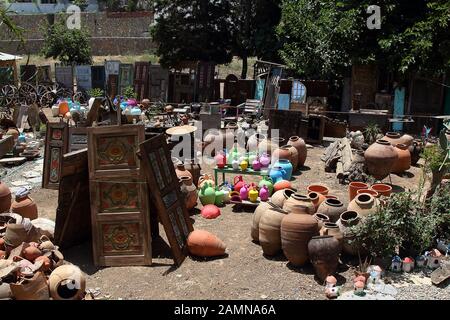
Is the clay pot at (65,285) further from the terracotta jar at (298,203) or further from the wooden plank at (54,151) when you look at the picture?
the wooden plank at (54,151)

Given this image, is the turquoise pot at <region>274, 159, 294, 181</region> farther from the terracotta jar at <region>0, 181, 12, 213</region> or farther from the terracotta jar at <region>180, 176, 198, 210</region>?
the terracotta jar at <region>0, 181, 12, 213</region>

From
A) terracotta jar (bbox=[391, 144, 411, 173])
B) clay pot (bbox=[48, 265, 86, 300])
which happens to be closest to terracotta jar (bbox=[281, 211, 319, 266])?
clay pot (bbox=[48, 265, 86, 300])

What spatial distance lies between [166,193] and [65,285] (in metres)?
1.67

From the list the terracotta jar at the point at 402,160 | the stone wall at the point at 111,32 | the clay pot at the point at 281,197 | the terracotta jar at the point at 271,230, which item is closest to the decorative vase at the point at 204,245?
the terracotta jar at the point at 271,230

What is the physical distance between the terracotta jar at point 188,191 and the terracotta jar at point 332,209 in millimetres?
2123

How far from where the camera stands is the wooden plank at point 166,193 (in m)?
5.76

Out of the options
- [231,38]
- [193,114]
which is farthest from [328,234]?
[231,38]

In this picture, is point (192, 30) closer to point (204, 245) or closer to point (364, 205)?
point (364, 205)

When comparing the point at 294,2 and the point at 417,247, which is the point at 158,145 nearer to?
the point at 417,247

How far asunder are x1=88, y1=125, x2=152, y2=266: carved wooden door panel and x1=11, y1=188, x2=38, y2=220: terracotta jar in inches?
57.1

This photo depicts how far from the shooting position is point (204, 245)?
19.9 feet

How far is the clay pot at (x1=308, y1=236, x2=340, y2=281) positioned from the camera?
17.9 feet

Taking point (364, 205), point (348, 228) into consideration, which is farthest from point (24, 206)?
point (364, 205)

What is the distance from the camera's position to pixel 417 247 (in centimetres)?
595
